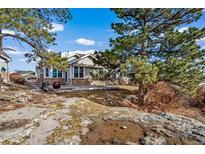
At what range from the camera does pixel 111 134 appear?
4047 mm

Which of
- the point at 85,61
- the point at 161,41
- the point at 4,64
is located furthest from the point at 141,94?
the point at 4,64

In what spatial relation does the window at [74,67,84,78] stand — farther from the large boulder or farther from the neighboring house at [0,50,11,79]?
the large boulder

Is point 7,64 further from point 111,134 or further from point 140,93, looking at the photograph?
point 111,134

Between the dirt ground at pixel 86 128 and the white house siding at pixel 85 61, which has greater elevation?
the white house siding at pixel 85 61

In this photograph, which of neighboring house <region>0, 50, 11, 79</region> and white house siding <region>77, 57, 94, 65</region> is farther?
white house siding <region>77, 57, 94, 65</region>

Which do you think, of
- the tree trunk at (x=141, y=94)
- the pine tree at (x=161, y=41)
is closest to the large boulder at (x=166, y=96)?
the tree trunk at (x=141, y=94)

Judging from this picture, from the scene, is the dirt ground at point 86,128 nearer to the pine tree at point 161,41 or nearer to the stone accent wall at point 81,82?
the pine tree at point 161,41

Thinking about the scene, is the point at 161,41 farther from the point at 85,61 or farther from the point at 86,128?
the point at 85,61

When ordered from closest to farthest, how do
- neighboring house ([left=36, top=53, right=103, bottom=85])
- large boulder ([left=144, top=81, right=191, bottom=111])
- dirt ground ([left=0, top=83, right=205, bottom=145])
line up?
dirt ground ([left=0, top=83, right=205, bottom=145]), large boulder ([left=144, top=81, right=191, bottom=111]), neighboring house ([left=36, top=53, right=103, bottom=85])

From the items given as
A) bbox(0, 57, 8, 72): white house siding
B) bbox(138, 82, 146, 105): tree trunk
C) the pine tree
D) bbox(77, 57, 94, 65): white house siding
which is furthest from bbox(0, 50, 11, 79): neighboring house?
bbox(138, 82, 146, 105): tree trunk

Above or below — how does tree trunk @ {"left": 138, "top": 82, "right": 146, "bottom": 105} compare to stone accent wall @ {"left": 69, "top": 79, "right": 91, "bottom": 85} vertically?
below

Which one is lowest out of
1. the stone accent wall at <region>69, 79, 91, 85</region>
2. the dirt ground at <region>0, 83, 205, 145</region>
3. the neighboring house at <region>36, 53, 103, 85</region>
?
the dirt ground at <region>0, 83, 205, 145</region>

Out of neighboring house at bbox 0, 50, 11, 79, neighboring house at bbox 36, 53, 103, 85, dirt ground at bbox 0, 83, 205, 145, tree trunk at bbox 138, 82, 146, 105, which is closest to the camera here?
dirt ground at bbox 0, 83, 205, 145
